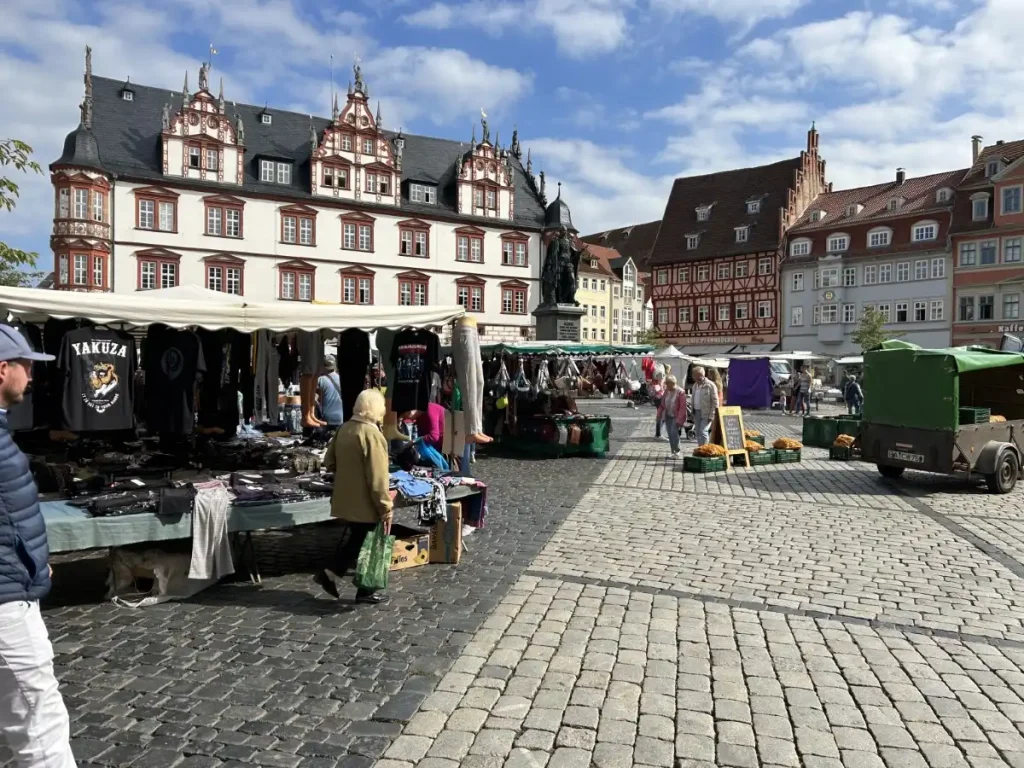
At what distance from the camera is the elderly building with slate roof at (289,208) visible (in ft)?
A: 130

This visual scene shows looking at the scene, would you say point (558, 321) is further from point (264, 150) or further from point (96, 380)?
point (264, 150)

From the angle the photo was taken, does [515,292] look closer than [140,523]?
No

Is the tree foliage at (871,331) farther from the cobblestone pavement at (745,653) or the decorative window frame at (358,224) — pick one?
the cobblestone pavement at (745,653)

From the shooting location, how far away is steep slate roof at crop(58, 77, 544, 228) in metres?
40.8

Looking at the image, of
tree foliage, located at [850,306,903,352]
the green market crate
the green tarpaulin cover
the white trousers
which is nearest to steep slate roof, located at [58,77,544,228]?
tree foliage, located at [850,306,903,352]

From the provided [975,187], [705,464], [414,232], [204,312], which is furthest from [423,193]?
[204,312]

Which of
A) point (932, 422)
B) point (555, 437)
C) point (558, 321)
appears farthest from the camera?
point (558, 321)

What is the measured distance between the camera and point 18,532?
263 centimetres

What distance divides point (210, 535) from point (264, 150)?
43417 mm

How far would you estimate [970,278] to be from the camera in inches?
1807

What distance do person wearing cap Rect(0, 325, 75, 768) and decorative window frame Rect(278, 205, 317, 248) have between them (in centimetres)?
4357

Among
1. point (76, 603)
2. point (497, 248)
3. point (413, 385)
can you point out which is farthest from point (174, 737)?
point (497, 248)

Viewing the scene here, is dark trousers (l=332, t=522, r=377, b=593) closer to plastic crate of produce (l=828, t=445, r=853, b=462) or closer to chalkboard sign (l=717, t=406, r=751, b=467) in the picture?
chalkboard sign (l=717, t=406, r=751, b=467)

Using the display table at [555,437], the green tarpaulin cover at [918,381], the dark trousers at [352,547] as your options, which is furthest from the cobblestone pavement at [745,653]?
the display table at [555,437]
